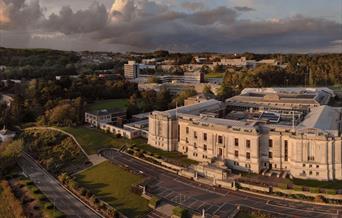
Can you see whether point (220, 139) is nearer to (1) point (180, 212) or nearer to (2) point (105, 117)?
(1) point (180, 212)

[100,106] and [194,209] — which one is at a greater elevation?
[100,106]

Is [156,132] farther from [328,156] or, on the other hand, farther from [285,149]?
[328,156]

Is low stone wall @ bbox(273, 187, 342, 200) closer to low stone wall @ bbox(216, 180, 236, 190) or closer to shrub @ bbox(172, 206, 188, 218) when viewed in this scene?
low stone wall @ bbox(216, 180, 236, 190)

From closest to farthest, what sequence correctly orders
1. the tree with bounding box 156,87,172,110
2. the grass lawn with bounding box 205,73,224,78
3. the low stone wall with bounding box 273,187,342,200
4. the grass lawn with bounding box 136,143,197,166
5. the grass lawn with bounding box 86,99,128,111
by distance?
1. the low stone wall with bounding box 273,187,342,200
2. the grass lawn with bounding box 136,143,197,166
3. the tree with bounding box 156,87,172,110
4. the grass lawn with bounding box 86,99,128,111
5. the grass lawn with bounding box 205,73,224,78

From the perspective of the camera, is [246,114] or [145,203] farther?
[246,114]

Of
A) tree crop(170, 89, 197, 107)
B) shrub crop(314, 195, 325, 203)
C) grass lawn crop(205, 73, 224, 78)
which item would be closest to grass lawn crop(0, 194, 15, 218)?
shrub crop(314, 195, 325, 203)

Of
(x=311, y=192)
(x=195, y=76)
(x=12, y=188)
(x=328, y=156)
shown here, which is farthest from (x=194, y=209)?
(x=195, y=76)
